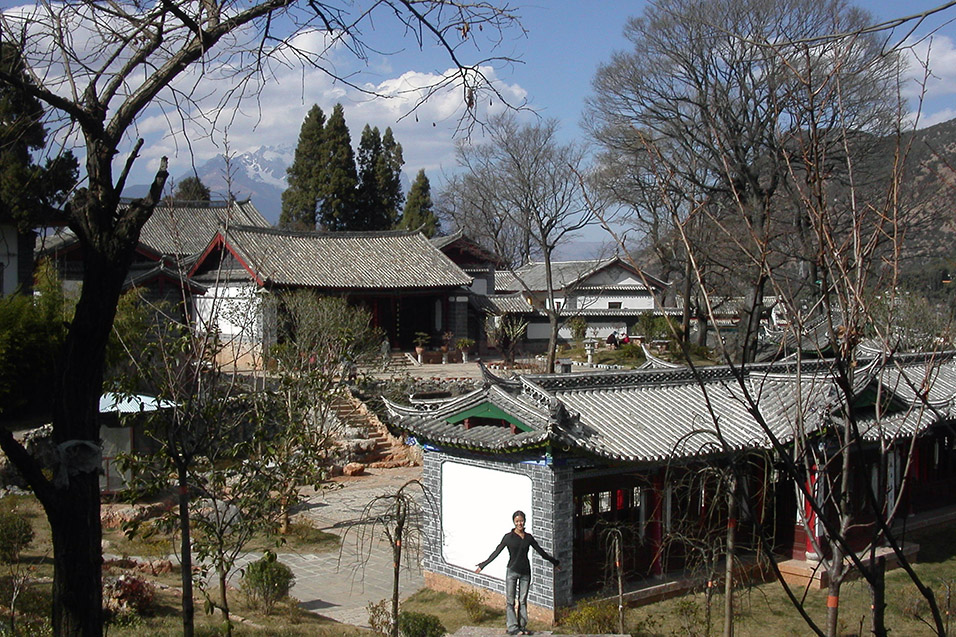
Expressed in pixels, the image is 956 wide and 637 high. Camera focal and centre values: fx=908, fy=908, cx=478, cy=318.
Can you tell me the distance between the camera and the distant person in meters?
9.73

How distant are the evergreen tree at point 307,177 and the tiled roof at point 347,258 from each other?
1054 cm

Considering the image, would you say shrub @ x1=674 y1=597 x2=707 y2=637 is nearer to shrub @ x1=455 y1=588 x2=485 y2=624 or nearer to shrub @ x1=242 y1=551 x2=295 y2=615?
shrub @ x1=455 y1=588 x2=485 y2=624

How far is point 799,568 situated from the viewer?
12945 millimetres

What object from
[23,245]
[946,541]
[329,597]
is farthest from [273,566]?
[23,245]

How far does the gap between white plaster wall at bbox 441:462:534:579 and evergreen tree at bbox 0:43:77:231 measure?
768 cm

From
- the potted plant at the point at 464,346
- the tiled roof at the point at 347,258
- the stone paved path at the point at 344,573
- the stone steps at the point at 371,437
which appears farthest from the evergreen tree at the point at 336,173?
the stone paved path at the point at 344,573

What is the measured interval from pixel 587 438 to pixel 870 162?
20.4 m

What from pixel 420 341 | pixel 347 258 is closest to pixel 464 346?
pixel 420 341

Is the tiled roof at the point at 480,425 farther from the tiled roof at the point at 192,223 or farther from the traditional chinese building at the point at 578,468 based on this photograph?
the tiled roof at the point at 192,223

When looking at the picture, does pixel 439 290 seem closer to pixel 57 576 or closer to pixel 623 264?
pixel 623 264

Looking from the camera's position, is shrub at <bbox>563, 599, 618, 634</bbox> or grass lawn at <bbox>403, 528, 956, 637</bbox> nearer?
shrub at <bbox>563, 599, 618, 634</bbox>

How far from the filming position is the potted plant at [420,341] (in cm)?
3067

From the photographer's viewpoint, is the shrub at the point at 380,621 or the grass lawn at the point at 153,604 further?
the shrub at the point at 380,621

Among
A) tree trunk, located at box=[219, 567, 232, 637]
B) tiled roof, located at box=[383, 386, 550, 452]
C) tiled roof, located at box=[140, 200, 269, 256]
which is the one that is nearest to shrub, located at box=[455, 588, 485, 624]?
tiled roof, located at box=[383, 386, 550, 452]
